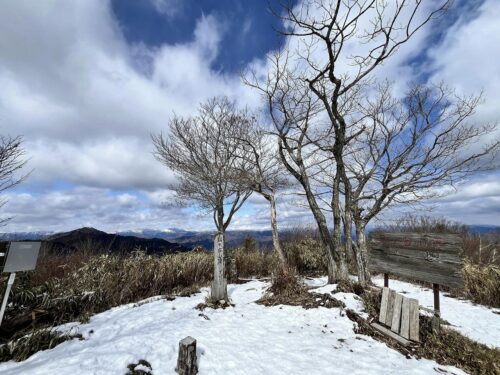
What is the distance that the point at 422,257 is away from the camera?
545cm

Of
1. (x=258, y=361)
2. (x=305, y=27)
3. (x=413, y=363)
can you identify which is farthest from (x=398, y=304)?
(x=305, y=27)

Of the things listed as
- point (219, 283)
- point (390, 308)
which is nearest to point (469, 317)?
point (390, 308)

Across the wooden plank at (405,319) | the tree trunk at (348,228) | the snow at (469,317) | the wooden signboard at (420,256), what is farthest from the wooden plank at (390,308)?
the tree trunk at (348,228)

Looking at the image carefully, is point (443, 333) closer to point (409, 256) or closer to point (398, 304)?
point (398, 304)

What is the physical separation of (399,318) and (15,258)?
6.89 metres

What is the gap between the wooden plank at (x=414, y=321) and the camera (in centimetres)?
478

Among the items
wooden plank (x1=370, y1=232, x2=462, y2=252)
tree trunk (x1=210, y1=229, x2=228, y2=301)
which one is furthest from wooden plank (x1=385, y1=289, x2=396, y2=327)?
tree trunk (x1=210, y1=229, x2=228, y2=301)

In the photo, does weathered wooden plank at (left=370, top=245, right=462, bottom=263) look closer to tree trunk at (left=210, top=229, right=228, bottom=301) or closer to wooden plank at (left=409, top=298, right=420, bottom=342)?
wooden plank at (left=409, top=298, right=420, bottom=342)

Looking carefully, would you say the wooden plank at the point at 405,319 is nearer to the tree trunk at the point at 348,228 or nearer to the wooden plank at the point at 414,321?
the wooden plank at the point at 414,321

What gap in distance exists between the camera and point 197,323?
17.1 ft

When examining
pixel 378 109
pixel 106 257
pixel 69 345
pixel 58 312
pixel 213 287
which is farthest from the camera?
pixel 378 109

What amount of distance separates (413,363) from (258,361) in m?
2.40

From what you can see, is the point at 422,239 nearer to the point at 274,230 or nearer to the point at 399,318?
the point at 399,318

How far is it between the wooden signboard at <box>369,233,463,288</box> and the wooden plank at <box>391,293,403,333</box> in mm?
626
